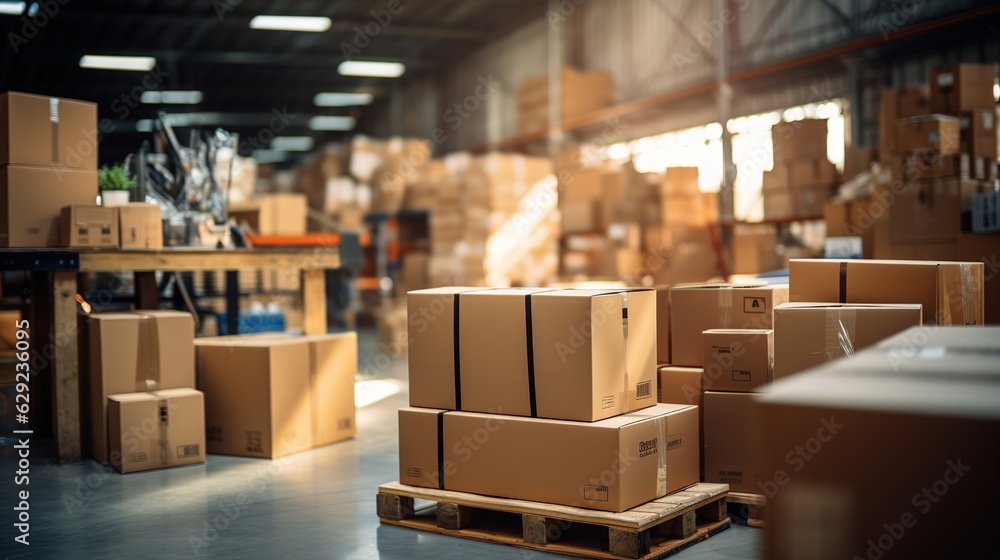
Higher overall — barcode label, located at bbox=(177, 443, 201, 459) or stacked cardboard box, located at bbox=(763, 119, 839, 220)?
stacked cardboard box, located at bbox=(763, 119, 839, 220)

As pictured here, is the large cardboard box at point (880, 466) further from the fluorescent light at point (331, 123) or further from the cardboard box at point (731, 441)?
the fluorescent light at point (331, 123)

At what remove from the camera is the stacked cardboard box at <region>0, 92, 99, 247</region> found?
4914mm

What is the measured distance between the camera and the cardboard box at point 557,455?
324 centimetres

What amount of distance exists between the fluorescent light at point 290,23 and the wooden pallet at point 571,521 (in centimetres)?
1209

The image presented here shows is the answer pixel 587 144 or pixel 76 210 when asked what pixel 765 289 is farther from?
pixel 587 144

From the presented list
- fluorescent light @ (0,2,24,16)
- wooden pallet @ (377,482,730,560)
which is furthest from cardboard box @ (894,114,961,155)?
fluorescent light @ (0,2,24,16)

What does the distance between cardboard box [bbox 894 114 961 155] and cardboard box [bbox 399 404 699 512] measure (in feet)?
10.9

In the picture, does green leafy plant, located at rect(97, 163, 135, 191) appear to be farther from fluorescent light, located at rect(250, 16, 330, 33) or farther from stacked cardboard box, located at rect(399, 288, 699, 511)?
fluorescent light, located at rect(250, 16, 330, 33)

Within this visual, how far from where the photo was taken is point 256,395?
5.05m

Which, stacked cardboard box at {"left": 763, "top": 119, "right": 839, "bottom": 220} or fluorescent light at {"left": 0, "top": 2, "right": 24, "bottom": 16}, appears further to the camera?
fluorescent light at {"left": 0, "top": 2, "right": 24, "bottom": 16}

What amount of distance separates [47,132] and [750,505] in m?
4.25

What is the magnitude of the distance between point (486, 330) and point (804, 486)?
2.06m

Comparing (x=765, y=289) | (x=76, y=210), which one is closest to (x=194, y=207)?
(x=76, y=210)

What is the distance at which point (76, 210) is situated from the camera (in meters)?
4.94
